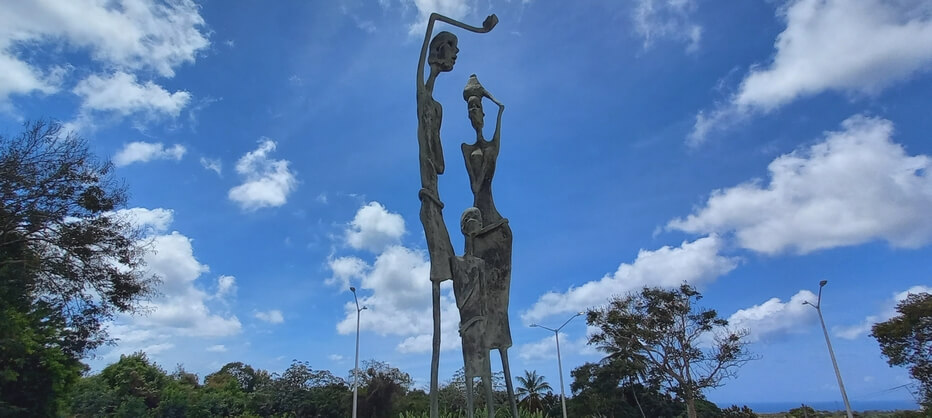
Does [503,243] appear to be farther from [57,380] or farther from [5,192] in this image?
[57,380]

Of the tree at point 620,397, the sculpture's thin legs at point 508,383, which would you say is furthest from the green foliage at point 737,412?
the sculpture's thin legs at point 508,383

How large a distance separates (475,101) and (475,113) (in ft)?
0.69

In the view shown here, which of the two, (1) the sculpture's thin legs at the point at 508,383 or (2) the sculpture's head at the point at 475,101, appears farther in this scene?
(2) the sculpture's head at the point at 475,101

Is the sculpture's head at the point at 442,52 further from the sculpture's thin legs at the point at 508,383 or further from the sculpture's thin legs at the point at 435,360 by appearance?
the sculpture's thin legs at the point at 508,383

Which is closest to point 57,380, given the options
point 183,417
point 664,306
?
point 183,417

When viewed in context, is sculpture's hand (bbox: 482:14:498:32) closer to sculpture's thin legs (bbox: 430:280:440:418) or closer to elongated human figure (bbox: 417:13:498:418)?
elongated human figure (bbox: 417:13:498:418)

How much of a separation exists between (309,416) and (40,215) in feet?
79.2

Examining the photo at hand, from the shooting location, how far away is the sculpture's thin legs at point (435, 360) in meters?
6.85

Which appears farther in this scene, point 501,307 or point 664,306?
point 664,306

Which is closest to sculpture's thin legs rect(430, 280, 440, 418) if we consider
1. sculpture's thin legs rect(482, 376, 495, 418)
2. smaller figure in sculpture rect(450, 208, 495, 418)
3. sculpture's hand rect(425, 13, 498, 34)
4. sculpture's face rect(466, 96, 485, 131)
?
smaller figure in sculpture rect(450, 208, 495, 418)

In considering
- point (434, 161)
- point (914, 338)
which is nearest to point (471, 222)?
point (434, 161)

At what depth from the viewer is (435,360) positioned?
7.03m

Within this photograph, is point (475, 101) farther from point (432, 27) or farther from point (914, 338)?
point (914, 338)

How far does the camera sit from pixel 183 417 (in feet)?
114
